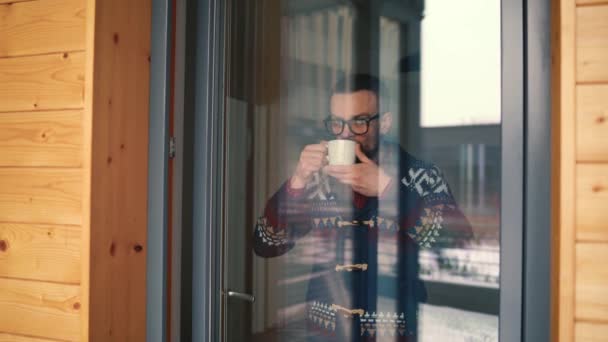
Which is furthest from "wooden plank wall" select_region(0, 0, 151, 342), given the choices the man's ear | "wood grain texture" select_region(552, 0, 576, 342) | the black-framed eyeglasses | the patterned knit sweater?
"wood grain texture" select_region(552, 0, 576, 342)

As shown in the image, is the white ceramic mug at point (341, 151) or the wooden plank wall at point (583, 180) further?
the white ceramic mug at point (341, 151)

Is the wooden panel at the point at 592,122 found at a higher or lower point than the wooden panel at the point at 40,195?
higher

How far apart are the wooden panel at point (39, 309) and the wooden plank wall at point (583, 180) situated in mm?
1088

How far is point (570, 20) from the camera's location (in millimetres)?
928

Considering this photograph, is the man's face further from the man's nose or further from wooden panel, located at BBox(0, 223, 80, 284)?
wooden panel, located at BBox(0, 223, 80, 284)

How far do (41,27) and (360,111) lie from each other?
0.85 m

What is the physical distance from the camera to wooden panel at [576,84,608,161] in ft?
3.00

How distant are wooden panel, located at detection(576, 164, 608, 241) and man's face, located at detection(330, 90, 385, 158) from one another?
46cm

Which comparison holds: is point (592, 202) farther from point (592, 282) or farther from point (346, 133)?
point (346, 133)

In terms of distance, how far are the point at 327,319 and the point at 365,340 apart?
4.3 inches

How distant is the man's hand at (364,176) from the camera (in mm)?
1220

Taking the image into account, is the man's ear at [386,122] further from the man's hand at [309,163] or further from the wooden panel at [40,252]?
the wooden panel at [40,252]

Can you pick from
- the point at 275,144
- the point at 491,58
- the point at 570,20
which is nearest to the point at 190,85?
the point at 275,144

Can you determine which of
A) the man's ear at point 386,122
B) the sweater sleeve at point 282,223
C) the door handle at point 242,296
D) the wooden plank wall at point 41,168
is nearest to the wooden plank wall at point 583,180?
the man's ear at point 386,122
